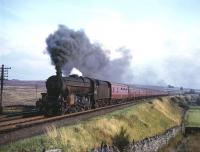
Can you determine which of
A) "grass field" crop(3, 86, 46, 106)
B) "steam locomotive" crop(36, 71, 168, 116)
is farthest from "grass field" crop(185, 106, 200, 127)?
"grass field" crop(3, 86, 46, 106)

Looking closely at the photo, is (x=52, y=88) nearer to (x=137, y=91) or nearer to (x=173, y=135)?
(x=173, y=135)

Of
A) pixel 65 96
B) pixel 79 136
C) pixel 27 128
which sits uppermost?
pixel 65 96

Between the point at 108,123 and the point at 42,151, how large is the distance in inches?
442

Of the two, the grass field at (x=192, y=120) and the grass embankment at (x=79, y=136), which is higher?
the grass embankment at (x=79, y=136)

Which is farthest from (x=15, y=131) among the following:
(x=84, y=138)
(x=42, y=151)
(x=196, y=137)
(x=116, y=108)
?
(x=196, y=137)

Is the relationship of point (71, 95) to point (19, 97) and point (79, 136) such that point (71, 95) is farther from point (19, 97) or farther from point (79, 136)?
point (19, 97)

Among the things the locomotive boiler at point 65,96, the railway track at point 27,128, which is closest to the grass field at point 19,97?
the locomotive boiler at point 65,96

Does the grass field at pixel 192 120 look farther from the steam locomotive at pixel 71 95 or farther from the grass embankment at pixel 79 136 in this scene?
the grass embankment at pixel 79 136

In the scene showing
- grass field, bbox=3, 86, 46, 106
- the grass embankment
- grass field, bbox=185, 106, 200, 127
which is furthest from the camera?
grass field, bbox=3, 86, 46, 106

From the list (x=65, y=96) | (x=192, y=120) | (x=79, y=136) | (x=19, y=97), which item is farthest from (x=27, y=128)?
(x=19, y=97)

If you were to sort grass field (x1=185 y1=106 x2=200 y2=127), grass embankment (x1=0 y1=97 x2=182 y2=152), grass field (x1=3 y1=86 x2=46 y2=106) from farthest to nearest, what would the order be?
grass field (x1=3 y1=86 x2=46 y2=106)
grass field (x1=185 y1=106 x2=200 y2=127)
grass embankment (x1=0 y1=97 x2=182 y2=152)

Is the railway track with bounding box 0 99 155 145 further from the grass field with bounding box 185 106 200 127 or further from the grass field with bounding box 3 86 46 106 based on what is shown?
the grass field with bounding box 3 86 46 106

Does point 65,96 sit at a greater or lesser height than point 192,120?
greater

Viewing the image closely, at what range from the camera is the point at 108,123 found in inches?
1080
